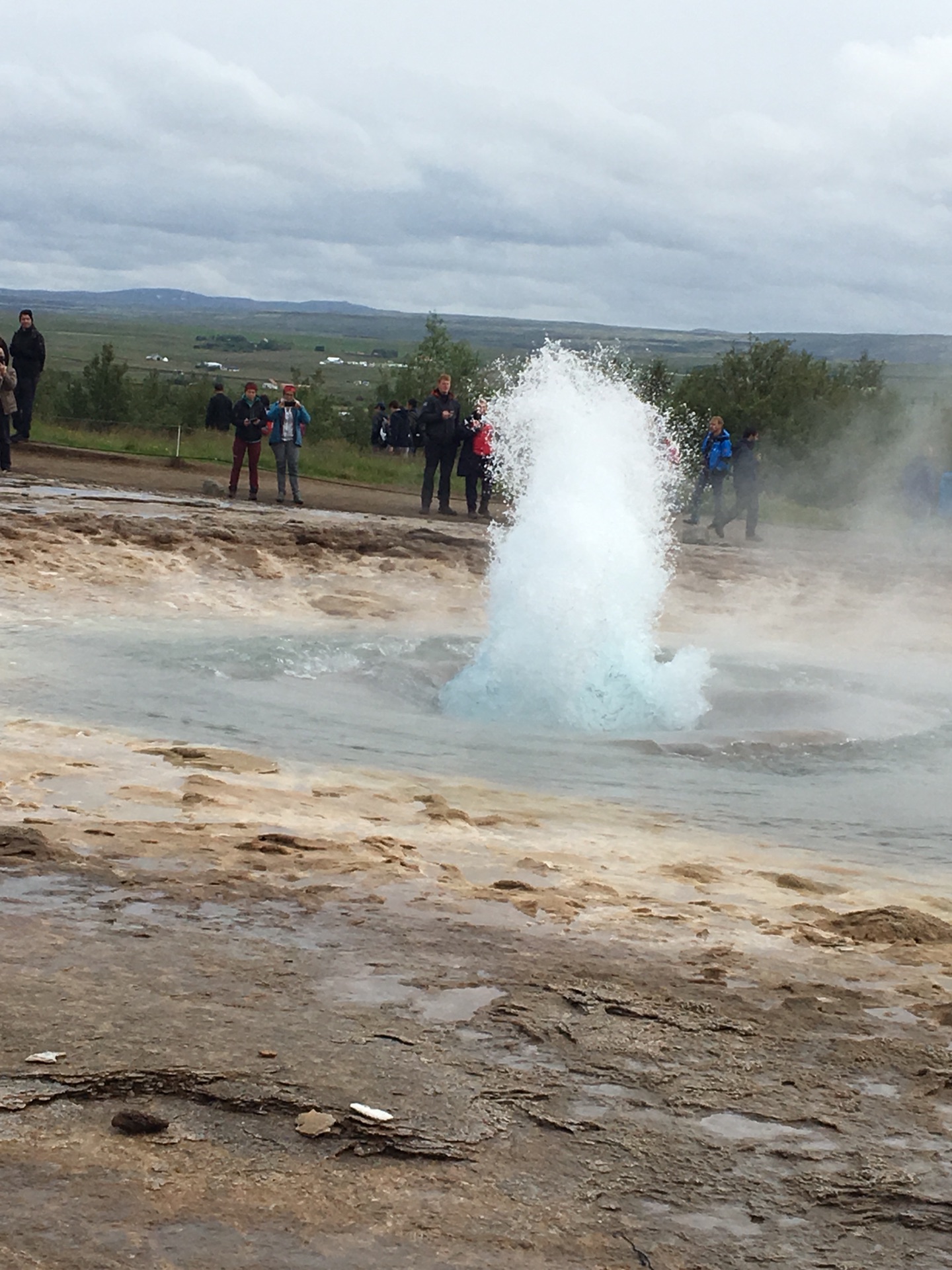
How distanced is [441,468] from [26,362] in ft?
16.2

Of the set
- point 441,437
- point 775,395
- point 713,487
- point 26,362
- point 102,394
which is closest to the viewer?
point 26,362

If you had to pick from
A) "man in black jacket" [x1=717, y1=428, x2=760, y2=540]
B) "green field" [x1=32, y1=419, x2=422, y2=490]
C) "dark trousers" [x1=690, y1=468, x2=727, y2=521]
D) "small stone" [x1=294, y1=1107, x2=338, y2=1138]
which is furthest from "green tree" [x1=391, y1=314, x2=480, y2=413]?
"small stone" [x1=294, y1=1107, x2=338, y2=1138]

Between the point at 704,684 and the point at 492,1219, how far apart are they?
7021 millimetres

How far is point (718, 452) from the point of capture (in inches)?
758

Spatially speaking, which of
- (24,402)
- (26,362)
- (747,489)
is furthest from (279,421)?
(747,489)

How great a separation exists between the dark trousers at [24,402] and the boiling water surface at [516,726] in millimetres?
9201

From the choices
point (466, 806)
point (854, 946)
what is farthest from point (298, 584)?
point (854, 946)

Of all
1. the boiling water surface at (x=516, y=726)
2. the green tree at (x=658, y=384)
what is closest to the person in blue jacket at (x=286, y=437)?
the boiling water surface at (x=516, y=726)

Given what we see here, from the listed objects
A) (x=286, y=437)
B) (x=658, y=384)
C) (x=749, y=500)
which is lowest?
(x=749, y=500)

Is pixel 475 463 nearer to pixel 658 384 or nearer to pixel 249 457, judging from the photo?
pixel 249 457

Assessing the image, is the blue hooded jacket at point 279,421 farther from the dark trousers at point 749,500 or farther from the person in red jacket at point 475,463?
the dark trousers at point 749,500

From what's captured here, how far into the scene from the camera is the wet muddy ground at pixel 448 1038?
2605mm

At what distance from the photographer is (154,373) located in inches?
1588

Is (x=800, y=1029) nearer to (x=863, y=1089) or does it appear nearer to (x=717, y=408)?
(x=863, y=1089)
